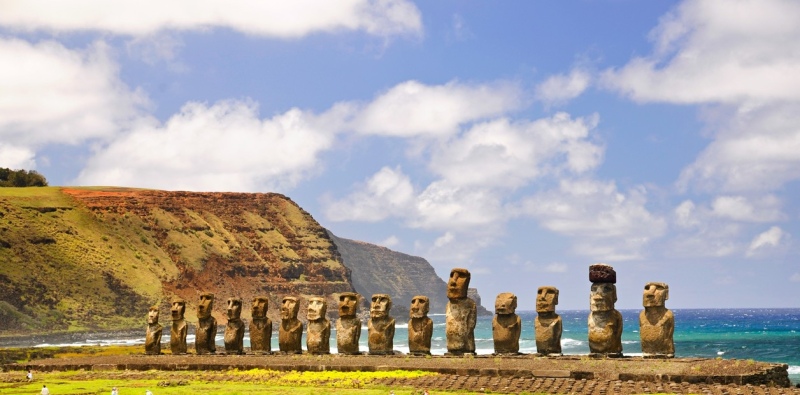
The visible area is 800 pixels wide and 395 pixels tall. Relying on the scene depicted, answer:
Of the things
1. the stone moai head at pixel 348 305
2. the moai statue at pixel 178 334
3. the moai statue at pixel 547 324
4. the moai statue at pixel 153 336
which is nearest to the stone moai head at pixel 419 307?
the stone moai head at pixel 348 305

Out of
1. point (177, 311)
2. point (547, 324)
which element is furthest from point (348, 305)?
point (177, 311)

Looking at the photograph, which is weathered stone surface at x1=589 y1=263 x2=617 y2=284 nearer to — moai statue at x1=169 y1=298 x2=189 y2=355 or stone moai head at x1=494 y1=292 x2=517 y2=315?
stone moai head at x1=494 y1=292 x2=517 y2=315

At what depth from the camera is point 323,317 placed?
123ft

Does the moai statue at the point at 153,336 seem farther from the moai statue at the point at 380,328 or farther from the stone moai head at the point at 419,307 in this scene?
the stone moai head at the point at 419,307

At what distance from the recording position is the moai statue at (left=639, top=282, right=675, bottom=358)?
3077 cm

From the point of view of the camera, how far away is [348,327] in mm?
36188

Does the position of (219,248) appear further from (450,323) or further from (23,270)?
(450,323)

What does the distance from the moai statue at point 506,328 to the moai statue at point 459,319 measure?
1204 mm

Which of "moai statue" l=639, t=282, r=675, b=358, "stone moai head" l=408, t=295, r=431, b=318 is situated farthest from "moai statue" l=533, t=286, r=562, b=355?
"stone moai head" l=408, t=295, r=431, b=318

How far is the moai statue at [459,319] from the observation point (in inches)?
1356

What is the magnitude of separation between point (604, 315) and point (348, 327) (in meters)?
8.82

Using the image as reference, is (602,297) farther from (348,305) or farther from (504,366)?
(348,305)

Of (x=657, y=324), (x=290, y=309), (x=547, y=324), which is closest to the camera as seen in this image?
(x=657, y=324)

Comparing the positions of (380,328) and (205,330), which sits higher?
(205,330)
